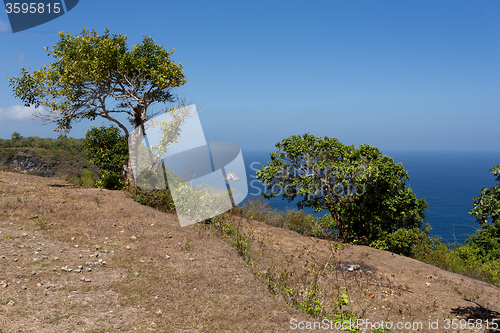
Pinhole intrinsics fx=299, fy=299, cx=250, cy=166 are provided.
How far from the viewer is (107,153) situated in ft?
47.3

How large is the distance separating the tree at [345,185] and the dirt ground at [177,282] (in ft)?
8.96

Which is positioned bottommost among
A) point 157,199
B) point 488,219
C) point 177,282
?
point 488,219

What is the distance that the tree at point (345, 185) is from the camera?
11.0 meters

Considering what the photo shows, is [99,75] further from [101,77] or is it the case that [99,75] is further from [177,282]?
[177,282]

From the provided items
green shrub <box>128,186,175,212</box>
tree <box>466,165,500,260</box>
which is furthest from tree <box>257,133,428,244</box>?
green shrub <box>128,186,175,212</box>

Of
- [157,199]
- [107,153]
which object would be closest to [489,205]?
[157,199]

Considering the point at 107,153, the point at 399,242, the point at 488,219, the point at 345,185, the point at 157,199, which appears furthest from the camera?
the point at 107,153

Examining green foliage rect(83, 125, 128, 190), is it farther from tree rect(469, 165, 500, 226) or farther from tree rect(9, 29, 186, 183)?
tree rect(469, 165, 500, 226)

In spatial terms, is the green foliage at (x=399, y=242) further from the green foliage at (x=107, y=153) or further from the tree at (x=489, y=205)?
the green foliage at (x=107, y=153)

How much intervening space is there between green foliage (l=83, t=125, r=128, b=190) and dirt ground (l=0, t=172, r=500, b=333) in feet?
17.5

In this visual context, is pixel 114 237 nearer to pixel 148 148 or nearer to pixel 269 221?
pixel 148 148

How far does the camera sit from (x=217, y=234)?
8195mm

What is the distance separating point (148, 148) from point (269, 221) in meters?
6.41

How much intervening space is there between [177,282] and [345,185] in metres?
8.02
